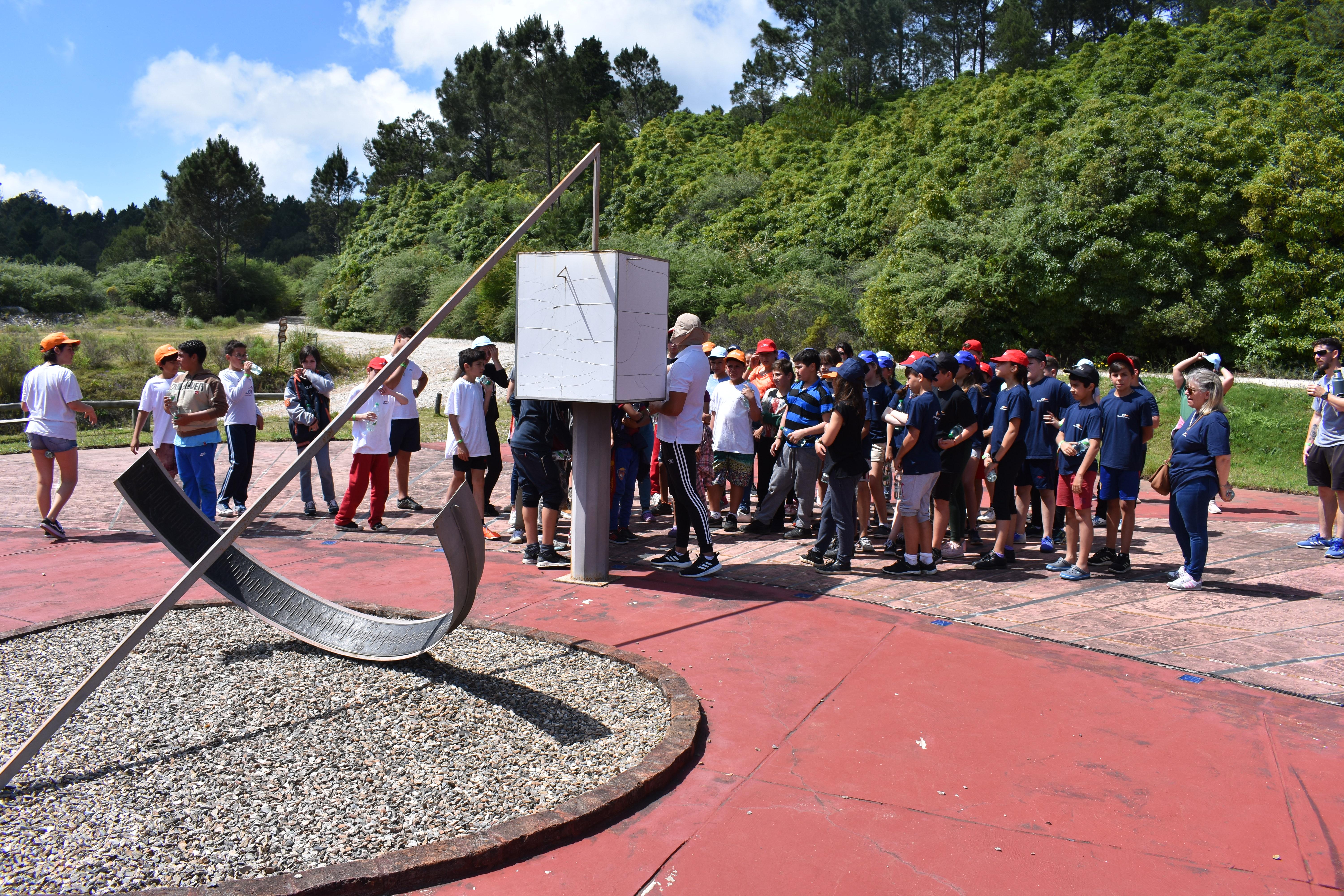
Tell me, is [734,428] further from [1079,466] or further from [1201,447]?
[1201,447]

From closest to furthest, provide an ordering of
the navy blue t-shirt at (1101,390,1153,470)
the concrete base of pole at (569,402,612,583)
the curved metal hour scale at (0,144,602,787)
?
the curved metal hour scale at (0,144,602,787) < the concrete base of pole at (569,402,612,583) < the navy blue t-shirt at (1101,390,1153,470)

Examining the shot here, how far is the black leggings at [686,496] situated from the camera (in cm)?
688

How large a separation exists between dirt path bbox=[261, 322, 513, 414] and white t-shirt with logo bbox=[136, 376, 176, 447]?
42.8 ft

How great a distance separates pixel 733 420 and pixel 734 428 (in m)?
0.08

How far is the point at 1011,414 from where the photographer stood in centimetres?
738

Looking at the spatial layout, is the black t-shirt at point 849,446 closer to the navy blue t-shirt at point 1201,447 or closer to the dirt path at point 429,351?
the navy blue t-shirt at point 1201,447

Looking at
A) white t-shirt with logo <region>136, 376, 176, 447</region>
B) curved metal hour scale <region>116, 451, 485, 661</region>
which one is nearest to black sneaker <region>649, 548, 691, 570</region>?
curved metal hour scale <region>116, 451, 485, 661</region>

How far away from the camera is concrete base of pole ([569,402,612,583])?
21.6 feet

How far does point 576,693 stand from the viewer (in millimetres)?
4531

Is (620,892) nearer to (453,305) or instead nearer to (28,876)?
(28,876)

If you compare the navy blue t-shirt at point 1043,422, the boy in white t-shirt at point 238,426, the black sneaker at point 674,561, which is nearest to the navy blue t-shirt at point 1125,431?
the navy blue t-shirt at point 1043,422

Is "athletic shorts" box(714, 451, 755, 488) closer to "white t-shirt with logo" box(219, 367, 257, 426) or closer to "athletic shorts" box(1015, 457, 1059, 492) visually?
"athletic shorts" box(1015, 457, 1059, 492)

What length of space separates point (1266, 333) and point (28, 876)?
91.3ft

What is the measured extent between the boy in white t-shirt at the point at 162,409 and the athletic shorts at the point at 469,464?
9.09 feet
